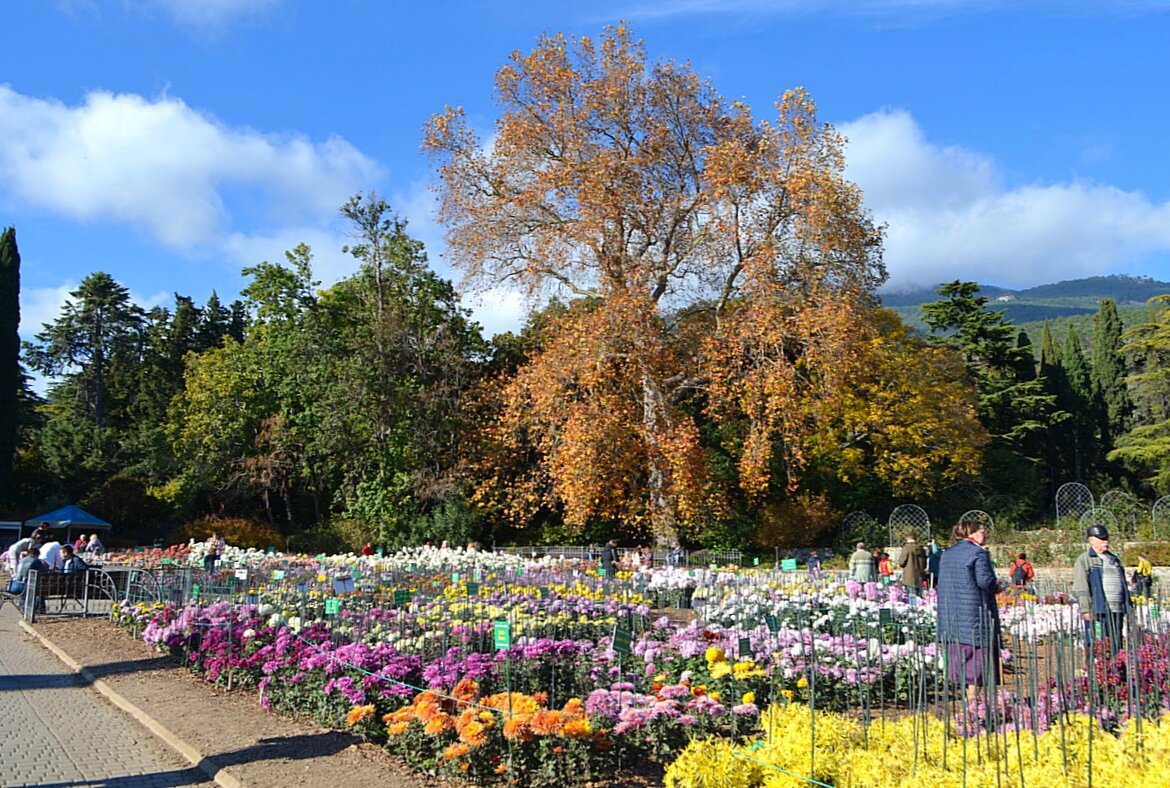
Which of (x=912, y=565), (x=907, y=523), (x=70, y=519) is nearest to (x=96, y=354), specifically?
(x=70, y=519)

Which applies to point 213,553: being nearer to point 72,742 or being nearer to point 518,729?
point 72,742

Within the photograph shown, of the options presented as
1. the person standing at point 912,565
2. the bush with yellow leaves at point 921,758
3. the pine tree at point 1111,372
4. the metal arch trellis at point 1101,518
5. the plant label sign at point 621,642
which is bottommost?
the bush with yellow leaves at point 921,758

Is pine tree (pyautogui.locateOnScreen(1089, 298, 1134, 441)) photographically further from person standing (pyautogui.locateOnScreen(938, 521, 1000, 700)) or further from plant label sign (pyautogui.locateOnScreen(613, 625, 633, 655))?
plant label sign (pyautogui.locateOnScreen(613, 625, 633, 655))

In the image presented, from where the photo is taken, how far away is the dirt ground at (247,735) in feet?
21.9

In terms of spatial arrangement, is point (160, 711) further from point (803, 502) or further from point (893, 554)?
point (803, 502)

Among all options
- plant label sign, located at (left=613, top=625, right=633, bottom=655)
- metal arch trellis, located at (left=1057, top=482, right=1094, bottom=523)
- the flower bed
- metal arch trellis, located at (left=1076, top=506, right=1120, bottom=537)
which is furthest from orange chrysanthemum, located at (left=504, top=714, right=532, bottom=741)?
metal arch trellis, located at (left=1057, top=482, right=1094, bottom=523)

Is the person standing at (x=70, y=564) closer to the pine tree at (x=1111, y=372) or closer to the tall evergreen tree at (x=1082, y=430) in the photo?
the tall evergreen tree at (x=1082, y=430)

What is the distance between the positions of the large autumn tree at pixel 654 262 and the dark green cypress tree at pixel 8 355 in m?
23.9

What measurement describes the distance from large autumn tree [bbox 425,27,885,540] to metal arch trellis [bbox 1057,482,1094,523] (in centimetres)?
1282

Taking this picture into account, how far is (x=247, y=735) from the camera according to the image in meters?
8.10

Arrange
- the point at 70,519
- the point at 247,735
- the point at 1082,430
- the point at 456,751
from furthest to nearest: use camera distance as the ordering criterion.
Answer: the point at 1082,430, the point at 70,519, the point at 247,735, the point at 456,751

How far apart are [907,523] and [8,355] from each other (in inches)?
1454

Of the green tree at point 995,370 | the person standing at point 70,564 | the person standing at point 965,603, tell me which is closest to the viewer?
the person standing at point 965,603

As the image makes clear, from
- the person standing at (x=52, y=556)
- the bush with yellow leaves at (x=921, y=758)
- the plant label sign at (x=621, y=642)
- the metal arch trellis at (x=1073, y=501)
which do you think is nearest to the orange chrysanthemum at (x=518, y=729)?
the bush with yellow leaves at (x=921, y=758)
